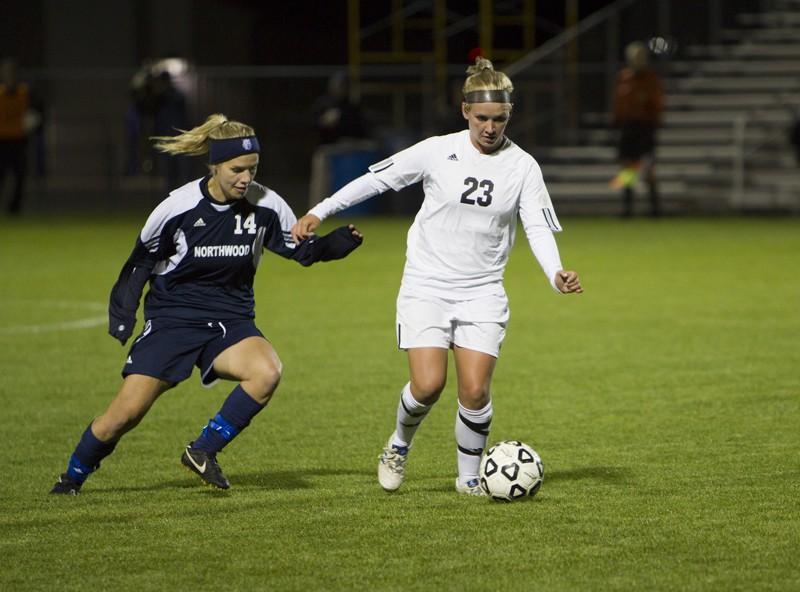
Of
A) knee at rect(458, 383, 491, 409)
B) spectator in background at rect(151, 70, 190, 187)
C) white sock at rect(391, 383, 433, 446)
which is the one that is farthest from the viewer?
spectator in background at rect(151, 70, 190, 187)

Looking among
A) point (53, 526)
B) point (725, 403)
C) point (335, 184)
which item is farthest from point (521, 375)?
point (335, 184)

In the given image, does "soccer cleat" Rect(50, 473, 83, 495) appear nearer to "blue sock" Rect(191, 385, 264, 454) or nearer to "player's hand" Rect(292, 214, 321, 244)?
"blue sock" Rect(191, 385, 264, 454)

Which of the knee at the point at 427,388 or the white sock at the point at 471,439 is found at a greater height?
the knee at the point at 427,388

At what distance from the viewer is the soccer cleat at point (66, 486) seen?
21.4ft

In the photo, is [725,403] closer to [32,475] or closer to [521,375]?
[521,375]

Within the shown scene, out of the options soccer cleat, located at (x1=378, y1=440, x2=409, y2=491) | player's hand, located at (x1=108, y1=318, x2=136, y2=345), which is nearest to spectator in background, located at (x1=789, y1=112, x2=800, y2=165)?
soccer cleat, located at (x1=378, y1=440, x2=409, y2=491)

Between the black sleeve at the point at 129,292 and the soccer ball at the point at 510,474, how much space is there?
5.23ft

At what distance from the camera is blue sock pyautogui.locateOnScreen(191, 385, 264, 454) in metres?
6.49

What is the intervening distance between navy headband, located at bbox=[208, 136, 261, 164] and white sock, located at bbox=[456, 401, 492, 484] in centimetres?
140

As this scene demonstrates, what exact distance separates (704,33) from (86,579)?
75.2 feet

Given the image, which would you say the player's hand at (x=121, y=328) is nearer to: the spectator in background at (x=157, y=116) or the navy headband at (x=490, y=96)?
the navy headband at (x=490, y=96)

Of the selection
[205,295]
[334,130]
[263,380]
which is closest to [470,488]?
[263,380]

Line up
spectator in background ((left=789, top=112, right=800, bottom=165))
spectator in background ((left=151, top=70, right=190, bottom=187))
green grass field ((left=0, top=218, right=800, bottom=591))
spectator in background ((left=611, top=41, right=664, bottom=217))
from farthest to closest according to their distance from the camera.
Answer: spectator in background ((left=789, top=112, right=800, bottom=165)), spectator in background ((left=611, top=41, right=664, bottom=217)), spectator in background ((left=151, top=70, right=190, bottom=187)), green grass field ((left=0, top=218, right=800, bottom=591))

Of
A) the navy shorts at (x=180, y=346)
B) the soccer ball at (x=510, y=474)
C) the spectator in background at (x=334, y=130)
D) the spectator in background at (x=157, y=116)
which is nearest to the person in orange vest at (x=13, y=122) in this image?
the spectator in background at (x=157, y=116)
